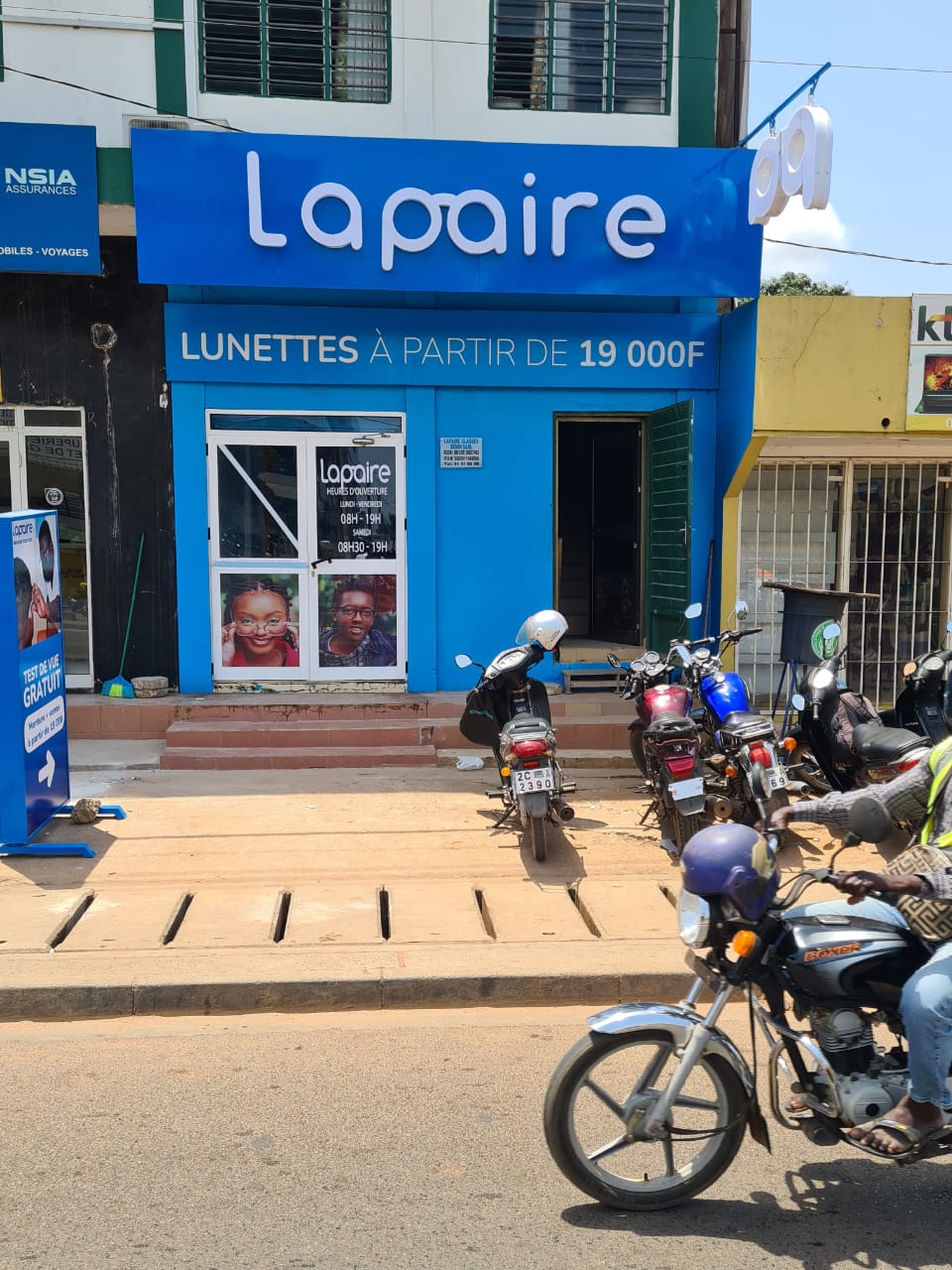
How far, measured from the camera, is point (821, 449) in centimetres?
959

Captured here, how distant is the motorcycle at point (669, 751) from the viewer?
6316 mm

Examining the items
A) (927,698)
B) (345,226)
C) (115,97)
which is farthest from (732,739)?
(115,97)

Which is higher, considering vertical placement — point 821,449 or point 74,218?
point 74,218

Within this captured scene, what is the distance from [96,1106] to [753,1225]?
2.28 m

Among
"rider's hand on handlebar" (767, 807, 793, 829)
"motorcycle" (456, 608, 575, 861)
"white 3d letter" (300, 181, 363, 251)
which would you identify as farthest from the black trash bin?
"rider's hand on handlebar" (767, 807, 793, 829)

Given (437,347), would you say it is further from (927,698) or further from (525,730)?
(927,698)

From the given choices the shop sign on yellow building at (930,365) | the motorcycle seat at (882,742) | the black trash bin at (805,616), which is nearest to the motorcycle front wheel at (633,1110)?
the motorcycle seat at (882,742)

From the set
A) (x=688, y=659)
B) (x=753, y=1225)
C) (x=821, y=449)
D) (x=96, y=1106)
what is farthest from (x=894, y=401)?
(x=96, y=1106)

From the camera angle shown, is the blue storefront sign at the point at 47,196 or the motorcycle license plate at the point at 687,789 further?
the blue storefront sign at the point at 47,196

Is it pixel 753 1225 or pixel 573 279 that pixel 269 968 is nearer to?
pixel 753 1225

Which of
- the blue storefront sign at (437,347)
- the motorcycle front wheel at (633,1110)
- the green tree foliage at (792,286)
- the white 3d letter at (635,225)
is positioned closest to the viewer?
the motorcycle front wheel at (633,1110)

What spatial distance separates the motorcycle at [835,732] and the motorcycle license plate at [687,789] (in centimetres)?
93

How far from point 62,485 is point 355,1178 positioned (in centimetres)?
757

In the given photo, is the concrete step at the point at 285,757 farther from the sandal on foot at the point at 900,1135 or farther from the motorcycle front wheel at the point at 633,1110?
the sandal on foot at the point at 900,1135
